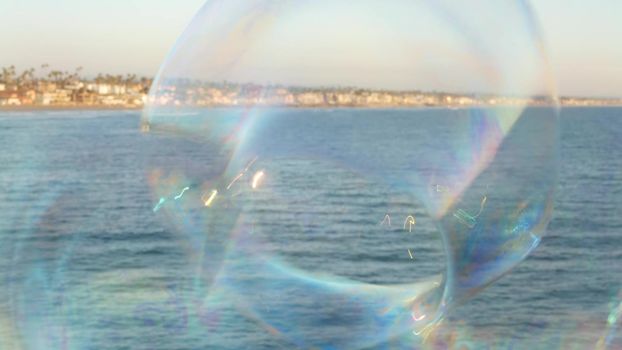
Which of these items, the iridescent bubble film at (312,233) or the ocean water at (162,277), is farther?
the ocean water at (162,277)

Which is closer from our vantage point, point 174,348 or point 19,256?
point 174,348

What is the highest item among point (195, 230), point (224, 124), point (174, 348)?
point (224, 124)

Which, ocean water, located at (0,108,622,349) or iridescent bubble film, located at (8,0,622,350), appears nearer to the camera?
iridescent bubble film, located at (8,0,622,350)

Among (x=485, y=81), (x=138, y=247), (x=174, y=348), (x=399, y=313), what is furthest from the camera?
(x=138, y=247)

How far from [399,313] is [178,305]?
370 inches

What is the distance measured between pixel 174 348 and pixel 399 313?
6867 millimetres

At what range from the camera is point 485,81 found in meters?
10.8

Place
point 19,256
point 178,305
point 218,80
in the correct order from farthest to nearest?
point 19,256
point 178,305
point 218,80

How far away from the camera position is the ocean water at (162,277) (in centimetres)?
1934

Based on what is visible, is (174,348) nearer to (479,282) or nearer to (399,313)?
(399,313)

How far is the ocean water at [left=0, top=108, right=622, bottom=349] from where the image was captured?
762 inches

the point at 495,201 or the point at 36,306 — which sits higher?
the point at 495,201

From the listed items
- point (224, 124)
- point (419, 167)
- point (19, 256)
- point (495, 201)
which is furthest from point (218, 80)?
point (19, 256)

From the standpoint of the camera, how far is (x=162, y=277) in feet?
80.8
